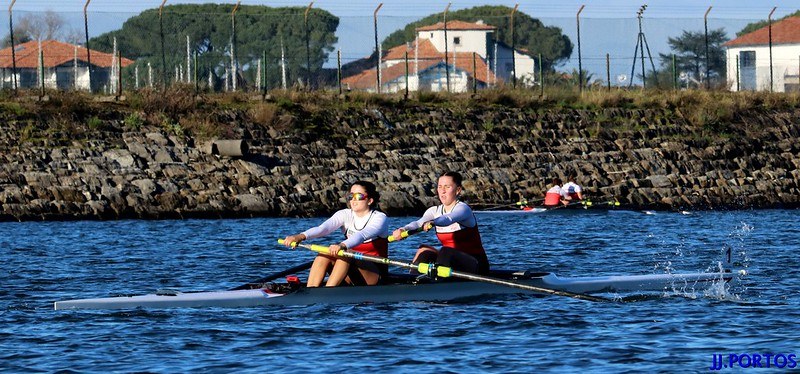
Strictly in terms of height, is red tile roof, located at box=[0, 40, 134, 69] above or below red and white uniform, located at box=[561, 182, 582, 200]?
above

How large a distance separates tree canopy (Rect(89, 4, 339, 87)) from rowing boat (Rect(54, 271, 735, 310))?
22589mm

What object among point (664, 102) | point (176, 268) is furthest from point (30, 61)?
point (176, 268)

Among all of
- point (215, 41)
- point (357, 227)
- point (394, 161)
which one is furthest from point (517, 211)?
point (215, 41)

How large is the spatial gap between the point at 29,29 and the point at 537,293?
58560 millimetres

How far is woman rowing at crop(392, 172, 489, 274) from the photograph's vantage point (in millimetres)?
14422

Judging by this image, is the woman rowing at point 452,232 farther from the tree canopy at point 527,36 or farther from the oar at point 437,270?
the tree canopy at point 527,36

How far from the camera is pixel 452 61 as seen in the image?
69.8 metres

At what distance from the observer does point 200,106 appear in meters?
34.1

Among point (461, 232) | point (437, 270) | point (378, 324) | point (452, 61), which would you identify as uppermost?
point (452, 61)

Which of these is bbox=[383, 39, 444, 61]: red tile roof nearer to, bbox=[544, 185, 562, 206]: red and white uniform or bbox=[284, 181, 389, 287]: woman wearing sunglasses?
bbox=[544, 185, 562, 206]: red and white uniform

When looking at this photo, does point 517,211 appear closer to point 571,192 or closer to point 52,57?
point 571,192

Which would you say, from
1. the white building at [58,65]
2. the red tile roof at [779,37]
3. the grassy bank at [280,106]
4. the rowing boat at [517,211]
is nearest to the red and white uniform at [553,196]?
the rowing boat at [517,211]

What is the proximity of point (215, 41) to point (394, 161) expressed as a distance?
15.9 m

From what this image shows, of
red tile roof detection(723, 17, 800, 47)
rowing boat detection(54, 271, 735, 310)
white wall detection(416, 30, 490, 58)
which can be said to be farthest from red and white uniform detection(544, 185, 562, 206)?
white wall detection(416, 30, 490, 58)
